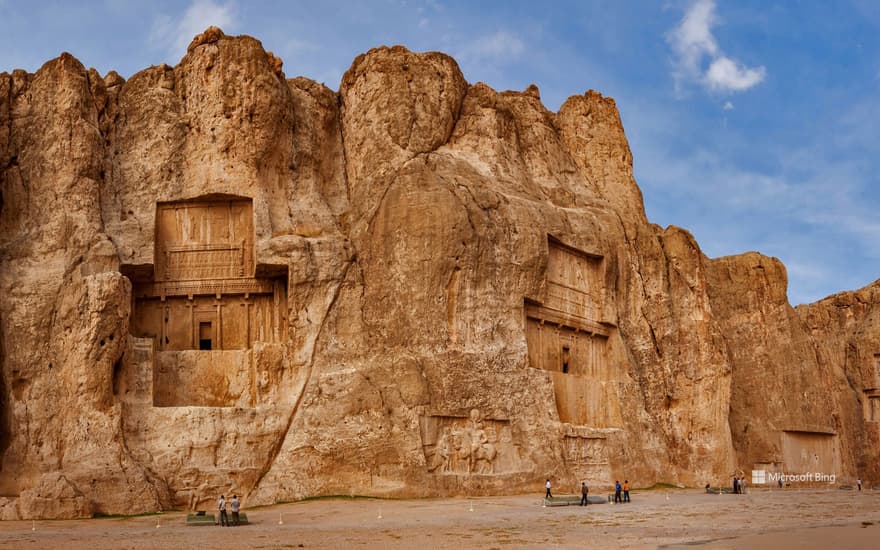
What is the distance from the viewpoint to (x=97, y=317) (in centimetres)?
3512

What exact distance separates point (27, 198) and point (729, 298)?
31618mm

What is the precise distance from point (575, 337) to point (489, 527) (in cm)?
1651

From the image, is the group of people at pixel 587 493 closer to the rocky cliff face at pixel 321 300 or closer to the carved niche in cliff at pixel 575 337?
the rocky cliff face at pixel 321 300

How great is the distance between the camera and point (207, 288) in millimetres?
39250

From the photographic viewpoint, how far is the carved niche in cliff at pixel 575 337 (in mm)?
40969

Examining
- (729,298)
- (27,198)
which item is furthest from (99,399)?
(729,298)

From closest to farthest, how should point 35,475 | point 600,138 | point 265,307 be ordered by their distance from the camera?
point 35,475, point 265,307, point 600,138

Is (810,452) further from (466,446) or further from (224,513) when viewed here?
(224,513)

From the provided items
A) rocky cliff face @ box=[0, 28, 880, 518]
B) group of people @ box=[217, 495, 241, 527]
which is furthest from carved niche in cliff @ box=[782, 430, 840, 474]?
group of people @ box=[217, 495, 241, 527]

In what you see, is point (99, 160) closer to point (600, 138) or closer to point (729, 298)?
point (600, 138)

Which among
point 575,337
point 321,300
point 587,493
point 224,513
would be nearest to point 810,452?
point 575,337

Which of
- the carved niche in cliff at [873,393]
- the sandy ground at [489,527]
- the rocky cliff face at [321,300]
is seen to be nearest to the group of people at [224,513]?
the sandy ground at [489,527]

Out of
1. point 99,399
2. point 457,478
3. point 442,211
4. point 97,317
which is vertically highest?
point 442,211

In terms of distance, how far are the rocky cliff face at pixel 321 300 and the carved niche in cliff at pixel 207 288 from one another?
0.26ft
